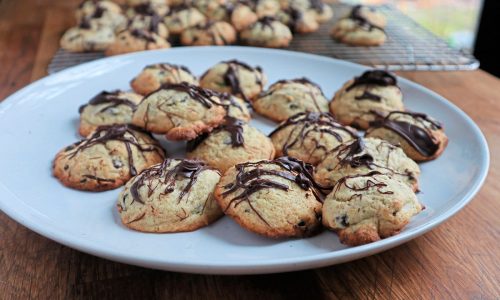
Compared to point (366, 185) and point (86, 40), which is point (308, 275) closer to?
point (366, 185)

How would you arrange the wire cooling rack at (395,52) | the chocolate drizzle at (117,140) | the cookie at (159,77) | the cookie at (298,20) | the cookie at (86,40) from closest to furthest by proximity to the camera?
the chocolate drizzle at (117,140), the cookie at (159,77), the wire cooling rack at (395,52), the cookie at (86,40), the cookie at (298,20)

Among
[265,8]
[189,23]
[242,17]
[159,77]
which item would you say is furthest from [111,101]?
[265,8]

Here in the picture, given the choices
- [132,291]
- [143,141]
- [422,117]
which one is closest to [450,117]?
[422,117]

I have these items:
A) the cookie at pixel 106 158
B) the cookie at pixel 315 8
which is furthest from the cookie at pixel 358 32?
the cookie at pixel 106 158

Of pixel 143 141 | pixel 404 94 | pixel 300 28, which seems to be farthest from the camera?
pixel 300 28

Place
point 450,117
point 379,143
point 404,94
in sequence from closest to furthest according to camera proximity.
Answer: point 379,143
point 450,117
point 404,94

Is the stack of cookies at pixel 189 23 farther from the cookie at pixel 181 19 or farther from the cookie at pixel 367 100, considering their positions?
the cookie at pixel 367 100

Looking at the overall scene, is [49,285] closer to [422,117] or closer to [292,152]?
[292,152]
